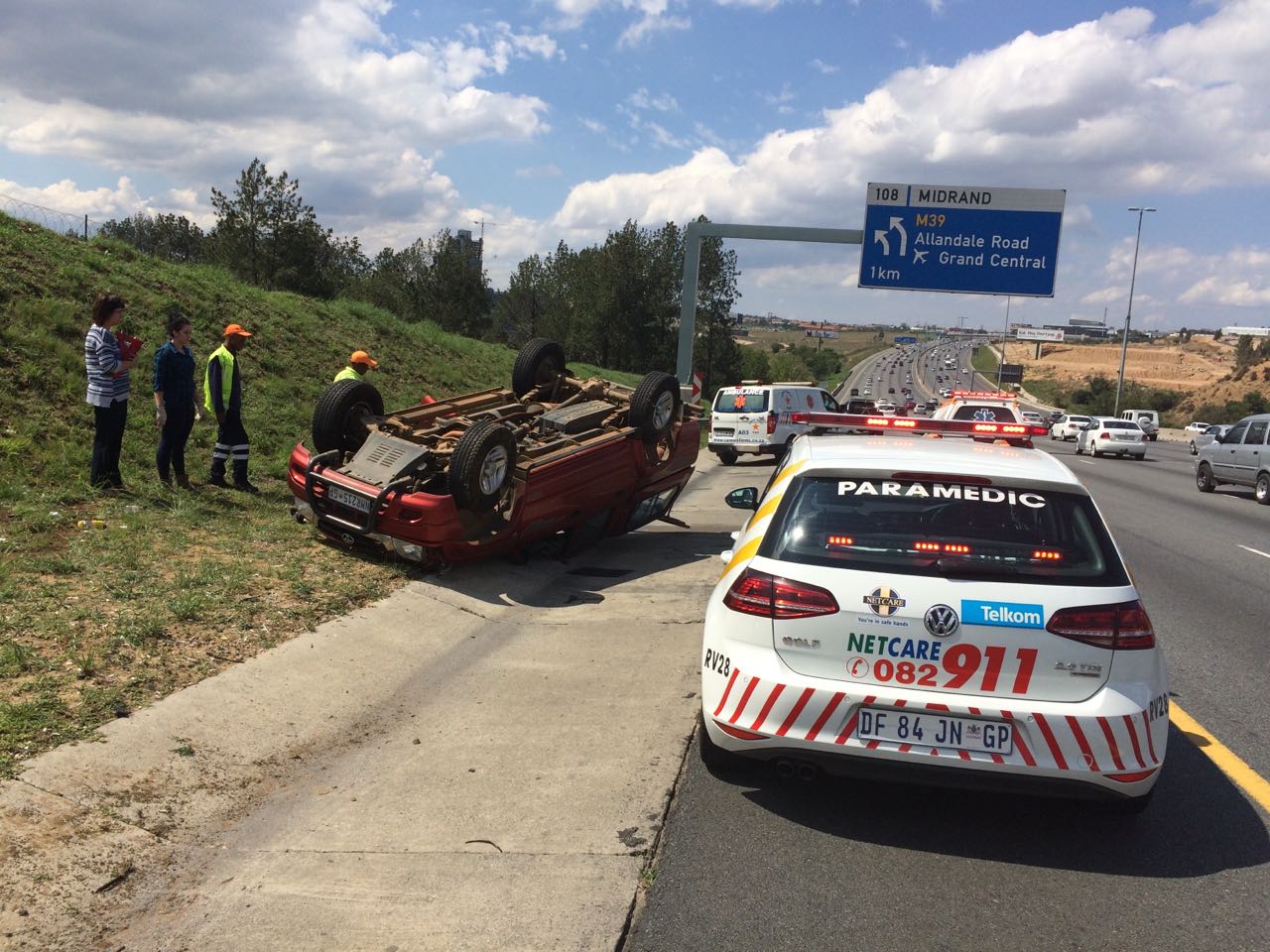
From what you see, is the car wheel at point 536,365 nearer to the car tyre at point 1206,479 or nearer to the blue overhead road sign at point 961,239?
the blue overhead road sign at point 961,239

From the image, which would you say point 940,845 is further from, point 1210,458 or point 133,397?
point 1210,458

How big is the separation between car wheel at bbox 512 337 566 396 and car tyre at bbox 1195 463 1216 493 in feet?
56.7

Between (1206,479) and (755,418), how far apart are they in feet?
33.2

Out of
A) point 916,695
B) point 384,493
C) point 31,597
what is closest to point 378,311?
point 384,493

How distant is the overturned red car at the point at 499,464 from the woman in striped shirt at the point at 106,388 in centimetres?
159

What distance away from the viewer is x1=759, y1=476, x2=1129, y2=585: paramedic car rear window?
4012 millimetres

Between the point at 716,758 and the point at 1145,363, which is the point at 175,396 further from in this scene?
the point at 1145,363

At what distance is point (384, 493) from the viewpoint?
7938 millimetres

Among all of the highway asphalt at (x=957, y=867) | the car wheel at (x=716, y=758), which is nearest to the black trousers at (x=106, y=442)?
the highway asphalt at (x=957, y=867)

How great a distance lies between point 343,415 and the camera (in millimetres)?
9289

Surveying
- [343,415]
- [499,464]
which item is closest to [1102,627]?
[499,464]

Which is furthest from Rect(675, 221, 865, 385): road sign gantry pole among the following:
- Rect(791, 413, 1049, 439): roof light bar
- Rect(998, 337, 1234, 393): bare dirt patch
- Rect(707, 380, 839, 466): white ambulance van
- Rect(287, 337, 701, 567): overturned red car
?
Rect(998, 337, 1234, 393): bare dirt patch

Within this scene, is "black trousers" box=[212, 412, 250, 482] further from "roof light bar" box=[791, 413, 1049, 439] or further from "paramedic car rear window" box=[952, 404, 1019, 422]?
"paramedic car rear window" box=[952, 404, 1019, 422]

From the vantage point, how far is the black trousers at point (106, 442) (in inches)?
345
